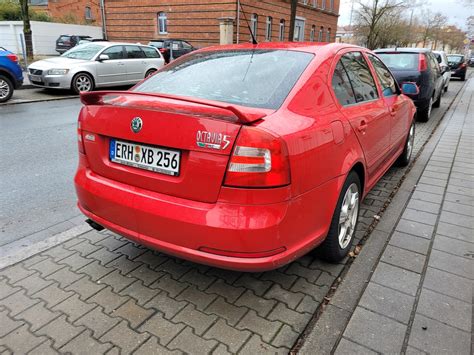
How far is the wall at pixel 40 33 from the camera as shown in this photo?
87.1 feet

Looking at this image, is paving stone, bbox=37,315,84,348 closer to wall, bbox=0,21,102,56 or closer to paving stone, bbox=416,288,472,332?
paving stone, bbox=416,288,472,332

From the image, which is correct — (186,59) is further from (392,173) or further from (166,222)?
(392,173)

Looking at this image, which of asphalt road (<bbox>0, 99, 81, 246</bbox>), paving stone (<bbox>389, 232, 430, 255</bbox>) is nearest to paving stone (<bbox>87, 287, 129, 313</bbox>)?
asphalt road (<bbox>0, 99, 81, 246</bbox>)

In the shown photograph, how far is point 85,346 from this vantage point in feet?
7.28

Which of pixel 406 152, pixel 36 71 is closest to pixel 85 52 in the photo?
pixel 36 71

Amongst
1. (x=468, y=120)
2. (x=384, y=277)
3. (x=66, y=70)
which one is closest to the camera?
(x=384, y=277)

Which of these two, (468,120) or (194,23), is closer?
(468,120)

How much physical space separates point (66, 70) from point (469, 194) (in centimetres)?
1115

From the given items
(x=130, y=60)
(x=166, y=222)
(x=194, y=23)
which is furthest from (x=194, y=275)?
(x=194, y=23)

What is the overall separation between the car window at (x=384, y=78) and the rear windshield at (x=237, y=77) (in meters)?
1.60

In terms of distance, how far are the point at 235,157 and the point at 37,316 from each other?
1.60m

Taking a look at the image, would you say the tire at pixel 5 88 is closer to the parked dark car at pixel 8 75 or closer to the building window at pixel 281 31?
the parked dark car at pixel 8 75

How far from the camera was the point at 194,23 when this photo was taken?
1138 inches

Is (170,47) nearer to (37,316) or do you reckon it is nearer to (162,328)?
(37,316)
